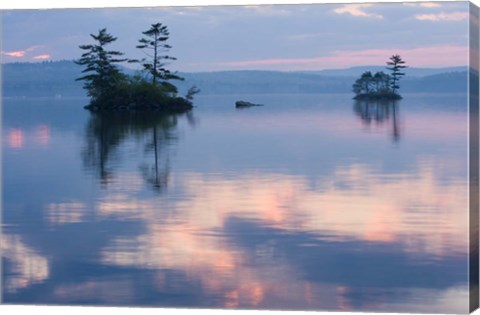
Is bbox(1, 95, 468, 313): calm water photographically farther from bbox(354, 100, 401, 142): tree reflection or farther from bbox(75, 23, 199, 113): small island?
bbox(75, 23, 199, 113): small island

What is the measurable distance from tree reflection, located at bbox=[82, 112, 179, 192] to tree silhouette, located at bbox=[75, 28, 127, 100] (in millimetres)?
414

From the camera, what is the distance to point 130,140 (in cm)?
1570

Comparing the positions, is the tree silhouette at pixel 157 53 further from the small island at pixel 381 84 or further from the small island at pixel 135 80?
the small island at pixel 381 84

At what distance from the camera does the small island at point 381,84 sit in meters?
12.9

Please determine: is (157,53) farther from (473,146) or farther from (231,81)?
(473,146)

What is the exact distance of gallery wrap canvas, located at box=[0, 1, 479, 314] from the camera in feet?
34.3

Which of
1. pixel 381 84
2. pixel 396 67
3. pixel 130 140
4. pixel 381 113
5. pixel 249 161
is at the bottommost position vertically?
pixel 249 161

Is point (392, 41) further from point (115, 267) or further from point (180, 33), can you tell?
point (115, 267)

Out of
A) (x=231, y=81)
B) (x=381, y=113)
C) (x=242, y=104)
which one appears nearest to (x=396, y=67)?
(x=381, y=113)

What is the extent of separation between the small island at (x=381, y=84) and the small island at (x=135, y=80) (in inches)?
86.2

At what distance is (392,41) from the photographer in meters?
13.0

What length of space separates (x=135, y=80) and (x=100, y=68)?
594 millimetres

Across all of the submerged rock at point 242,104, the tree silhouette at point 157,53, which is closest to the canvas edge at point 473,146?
the tree silhouette at point 157,53

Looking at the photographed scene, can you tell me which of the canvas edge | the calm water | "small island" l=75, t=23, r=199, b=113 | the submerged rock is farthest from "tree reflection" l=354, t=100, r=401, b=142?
the canvas edge
